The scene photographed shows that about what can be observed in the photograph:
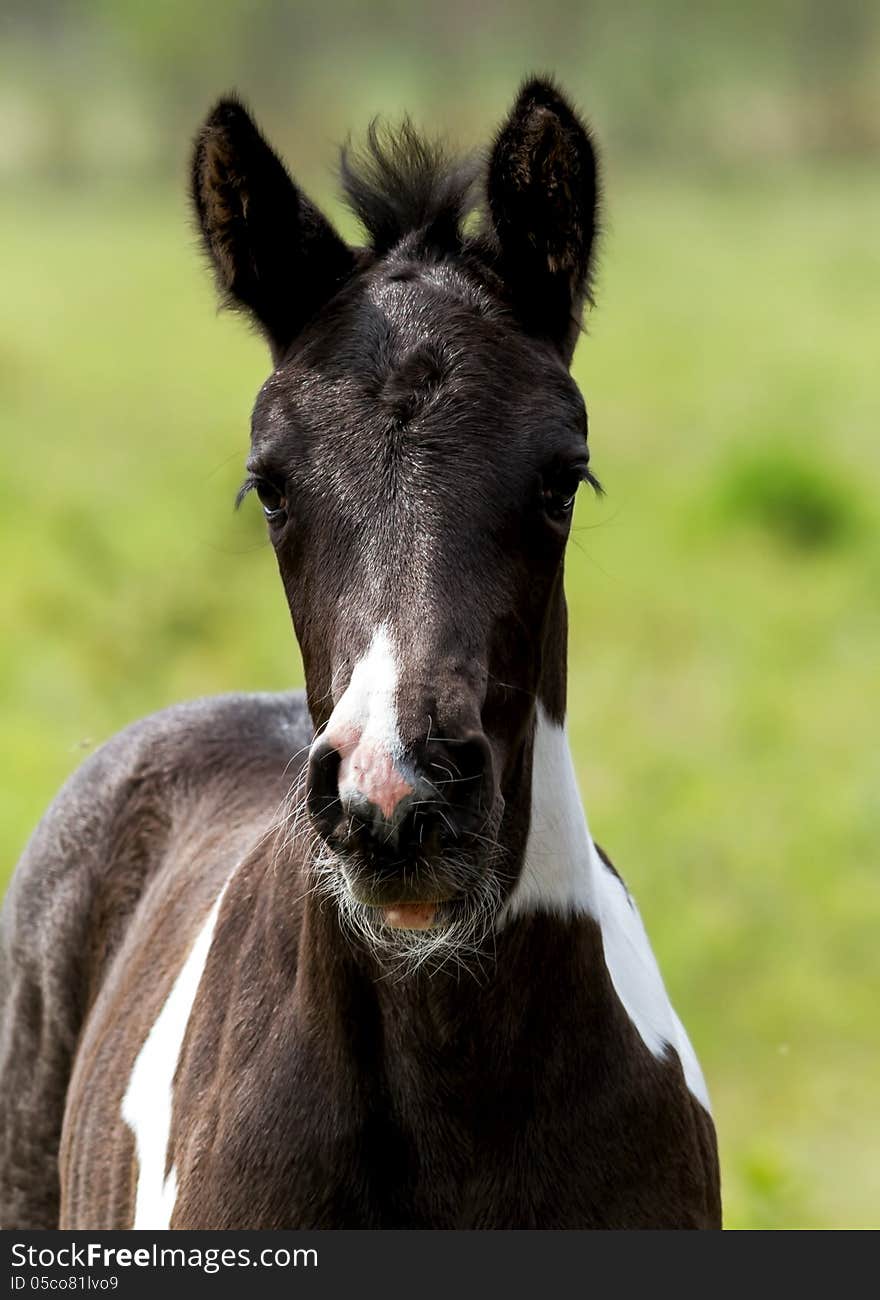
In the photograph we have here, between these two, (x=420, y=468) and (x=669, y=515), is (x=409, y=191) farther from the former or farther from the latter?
(x=669, y=515)

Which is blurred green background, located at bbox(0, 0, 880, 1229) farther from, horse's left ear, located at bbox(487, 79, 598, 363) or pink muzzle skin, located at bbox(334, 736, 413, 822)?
pink muzzle skin, located at bbox(334, 736, 413, 822)

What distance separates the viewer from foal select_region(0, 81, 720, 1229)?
117 inches

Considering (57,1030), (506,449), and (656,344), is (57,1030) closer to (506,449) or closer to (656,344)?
(506,449)

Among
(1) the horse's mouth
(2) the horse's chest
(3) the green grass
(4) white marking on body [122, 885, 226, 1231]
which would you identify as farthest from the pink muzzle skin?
(3) the green grass

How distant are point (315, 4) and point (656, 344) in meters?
24.2

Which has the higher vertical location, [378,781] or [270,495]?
[270,495]

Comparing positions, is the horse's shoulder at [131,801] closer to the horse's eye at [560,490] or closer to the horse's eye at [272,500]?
the horse's eye at [272,500]

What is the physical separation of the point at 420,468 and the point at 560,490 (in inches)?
11.0

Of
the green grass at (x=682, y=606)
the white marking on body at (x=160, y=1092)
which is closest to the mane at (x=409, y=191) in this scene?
the green grass at (x=682, y=606)

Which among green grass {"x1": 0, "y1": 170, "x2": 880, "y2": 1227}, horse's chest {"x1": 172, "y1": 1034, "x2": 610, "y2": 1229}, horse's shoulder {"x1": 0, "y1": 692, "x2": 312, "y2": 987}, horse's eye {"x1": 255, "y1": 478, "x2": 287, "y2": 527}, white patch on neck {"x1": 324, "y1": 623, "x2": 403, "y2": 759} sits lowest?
horse's chest {"x1": 172, "y1": 1034, "x2": 610, "y2": 1229}

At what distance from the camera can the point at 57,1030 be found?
16.0 ft

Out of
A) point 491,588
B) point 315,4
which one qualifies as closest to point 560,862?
point 491,588

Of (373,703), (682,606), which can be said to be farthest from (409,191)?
(682,606)

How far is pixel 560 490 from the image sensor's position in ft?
10.6
